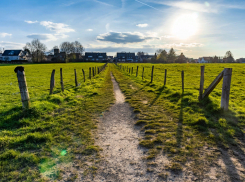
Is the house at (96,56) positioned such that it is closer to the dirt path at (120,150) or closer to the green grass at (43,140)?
the green grass at (43,140)

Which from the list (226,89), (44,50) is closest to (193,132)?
(226,89)

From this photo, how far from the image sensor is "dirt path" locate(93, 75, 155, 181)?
3.34m

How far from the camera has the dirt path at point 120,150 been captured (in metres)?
3.34

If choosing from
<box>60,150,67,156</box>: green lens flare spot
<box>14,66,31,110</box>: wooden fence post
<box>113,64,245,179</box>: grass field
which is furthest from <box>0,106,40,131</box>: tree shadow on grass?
<box>113,64,245,179</box>: grass field

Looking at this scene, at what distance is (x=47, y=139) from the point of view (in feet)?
15.9

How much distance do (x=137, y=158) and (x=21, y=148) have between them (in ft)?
10.5

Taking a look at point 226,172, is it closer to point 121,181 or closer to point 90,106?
point 121,181

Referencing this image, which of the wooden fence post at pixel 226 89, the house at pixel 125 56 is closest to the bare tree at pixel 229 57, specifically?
the house at pixel 125 56

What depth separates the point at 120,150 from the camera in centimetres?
430

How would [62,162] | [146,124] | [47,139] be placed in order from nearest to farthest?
[62,162] < [47,139] < [146,124]

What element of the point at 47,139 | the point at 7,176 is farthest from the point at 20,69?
the point at 7,176

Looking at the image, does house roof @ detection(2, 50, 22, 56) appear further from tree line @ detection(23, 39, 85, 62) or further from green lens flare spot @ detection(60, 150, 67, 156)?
green lens flare spot @ detection(60, 150, 67, 156)

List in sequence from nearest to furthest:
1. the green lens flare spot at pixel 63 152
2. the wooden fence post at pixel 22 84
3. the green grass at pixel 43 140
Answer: the green grass at pixel 43 140 → the green lens flare spot at pixel 63 152 → the wooden fence post at pixel 22 84

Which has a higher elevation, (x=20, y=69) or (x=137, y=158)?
(x=20, y=69)
